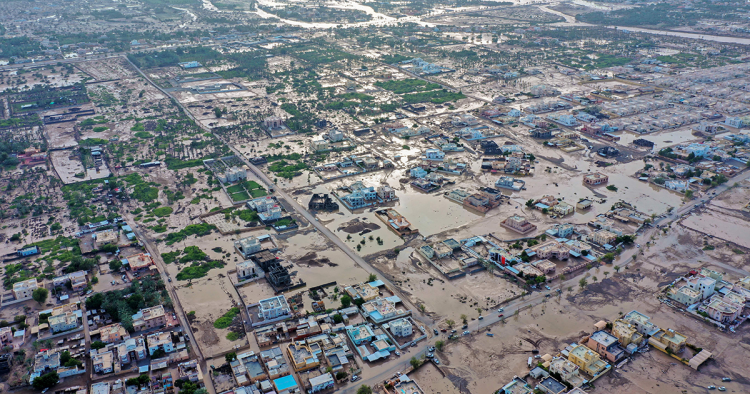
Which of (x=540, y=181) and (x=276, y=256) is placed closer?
(x=276, y=256)

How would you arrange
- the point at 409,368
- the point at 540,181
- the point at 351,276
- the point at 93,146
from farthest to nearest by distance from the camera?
1. the point at 93,146
2. the point at 540,181
3. the point at 351,276
4. the point at 409,368

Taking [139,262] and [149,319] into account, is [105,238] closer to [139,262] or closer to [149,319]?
[139,262]

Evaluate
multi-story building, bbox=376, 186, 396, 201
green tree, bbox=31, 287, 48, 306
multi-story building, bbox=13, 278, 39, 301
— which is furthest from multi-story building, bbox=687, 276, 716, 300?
multi-story building, bbox=13, 278, 39, 301

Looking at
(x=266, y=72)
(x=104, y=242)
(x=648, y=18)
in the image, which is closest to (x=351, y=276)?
(x=104, y=242)

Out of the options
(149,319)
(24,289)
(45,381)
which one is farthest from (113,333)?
→ (24,289)

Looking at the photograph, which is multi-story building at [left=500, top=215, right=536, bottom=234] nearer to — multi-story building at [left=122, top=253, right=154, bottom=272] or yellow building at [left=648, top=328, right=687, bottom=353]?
yellow building at [left=648, top=328, right=687, bottom=353]

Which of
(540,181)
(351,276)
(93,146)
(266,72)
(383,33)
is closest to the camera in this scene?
(351,276)

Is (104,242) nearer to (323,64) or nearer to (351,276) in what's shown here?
(351,276)
